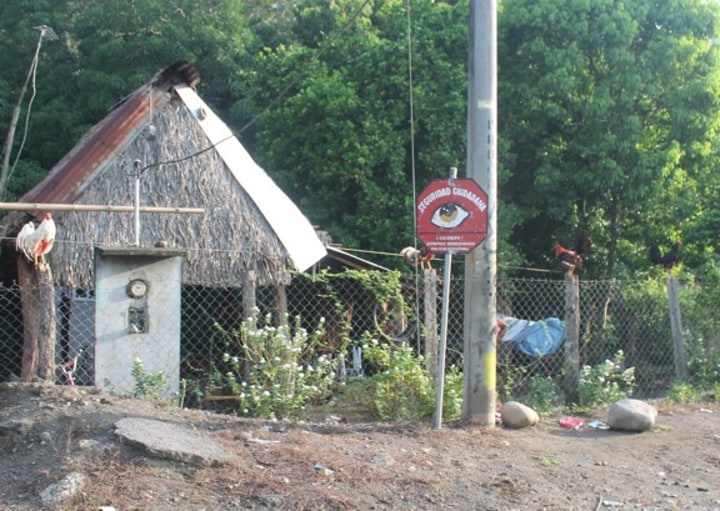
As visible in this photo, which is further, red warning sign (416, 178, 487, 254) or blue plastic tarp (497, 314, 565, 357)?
blue plastic tarp (497, 314, 565, 357)

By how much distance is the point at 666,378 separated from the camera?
A: 32.7 ft

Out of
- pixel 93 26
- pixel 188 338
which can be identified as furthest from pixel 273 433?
pixel 93 26

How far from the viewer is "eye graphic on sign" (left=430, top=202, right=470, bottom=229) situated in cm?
644

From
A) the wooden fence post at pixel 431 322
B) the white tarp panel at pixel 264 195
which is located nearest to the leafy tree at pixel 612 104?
the white tarp panel at pixel 264 195

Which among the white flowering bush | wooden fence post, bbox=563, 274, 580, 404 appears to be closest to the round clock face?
the white flowering bush

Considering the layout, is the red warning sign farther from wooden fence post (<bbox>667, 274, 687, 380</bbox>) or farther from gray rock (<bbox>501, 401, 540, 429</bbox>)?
wooden fence post (<bbox>667, 274, 687, 380</bbox>)

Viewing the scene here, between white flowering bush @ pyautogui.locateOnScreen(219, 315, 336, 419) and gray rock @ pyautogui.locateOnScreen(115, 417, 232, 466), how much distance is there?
1211 mm

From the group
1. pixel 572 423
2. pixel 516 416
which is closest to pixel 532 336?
pixel 572 423

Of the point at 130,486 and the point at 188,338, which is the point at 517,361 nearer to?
the point at 188,338

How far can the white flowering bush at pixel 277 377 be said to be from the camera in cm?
679

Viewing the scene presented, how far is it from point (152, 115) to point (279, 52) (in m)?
7.41

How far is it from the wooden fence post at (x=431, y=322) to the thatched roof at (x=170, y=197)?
3165 millimetres

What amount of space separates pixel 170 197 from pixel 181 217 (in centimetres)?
39

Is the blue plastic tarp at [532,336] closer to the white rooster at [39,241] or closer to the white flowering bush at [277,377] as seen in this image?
the white flowering bush at [277,377]
